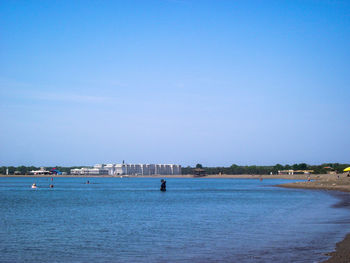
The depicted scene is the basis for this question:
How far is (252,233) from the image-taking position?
2530cm

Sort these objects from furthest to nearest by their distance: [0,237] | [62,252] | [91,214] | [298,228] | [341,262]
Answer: [91,214] < [298,228] < [0,237] < [62,252] < [341,262]

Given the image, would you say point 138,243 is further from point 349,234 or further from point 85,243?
point 349,234

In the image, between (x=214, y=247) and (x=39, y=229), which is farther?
(x=39, y=229)

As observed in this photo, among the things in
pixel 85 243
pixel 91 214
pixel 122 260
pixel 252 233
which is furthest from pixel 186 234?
pixel 91 214

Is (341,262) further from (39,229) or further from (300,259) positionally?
(39,229)

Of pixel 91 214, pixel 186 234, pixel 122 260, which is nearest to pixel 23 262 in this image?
pixel 122 260

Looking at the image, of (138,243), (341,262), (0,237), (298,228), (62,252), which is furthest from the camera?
(298,228)

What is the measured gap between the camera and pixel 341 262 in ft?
51.6

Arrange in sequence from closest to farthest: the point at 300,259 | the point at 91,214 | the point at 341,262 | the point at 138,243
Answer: the point at 341,262
the point at 300,259
the point at 138,243
the point at 91,214

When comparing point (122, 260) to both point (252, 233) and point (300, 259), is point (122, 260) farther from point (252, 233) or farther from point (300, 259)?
point (252, 233)

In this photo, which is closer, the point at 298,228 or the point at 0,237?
the point at 0,237

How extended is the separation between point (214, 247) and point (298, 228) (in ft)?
27.7

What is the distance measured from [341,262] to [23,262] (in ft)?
40.5

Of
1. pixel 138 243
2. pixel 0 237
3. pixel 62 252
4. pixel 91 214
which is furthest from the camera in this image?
pixel 91 214
